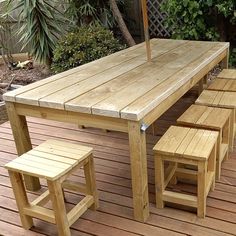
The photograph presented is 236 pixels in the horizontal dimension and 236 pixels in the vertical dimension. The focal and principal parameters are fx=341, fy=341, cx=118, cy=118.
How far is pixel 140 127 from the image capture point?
5.92 ft

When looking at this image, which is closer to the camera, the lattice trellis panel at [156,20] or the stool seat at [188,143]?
the stool seat at [188,143]

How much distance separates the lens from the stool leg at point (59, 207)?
5.82ft

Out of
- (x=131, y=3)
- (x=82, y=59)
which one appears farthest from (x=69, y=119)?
(x=131, y=3)

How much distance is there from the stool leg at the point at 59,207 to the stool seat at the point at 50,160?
0.18 feet

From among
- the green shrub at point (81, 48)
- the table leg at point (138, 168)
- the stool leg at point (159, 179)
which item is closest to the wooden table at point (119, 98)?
the table leg at point (138, 168)

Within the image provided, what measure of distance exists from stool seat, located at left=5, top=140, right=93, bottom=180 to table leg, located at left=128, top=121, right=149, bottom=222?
294 mm

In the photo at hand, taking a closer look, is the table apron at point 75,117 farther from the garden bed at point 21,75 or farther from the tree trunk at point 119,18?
the tree trunk at point 119,18

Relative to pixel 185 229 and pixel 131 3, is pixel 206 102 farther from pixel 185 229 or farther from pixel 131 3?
pixel 131 3

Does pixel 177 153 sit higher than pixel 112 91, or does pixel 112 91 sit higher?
pixel 112 91

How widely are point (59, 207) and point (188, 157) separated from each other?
76 centimetres

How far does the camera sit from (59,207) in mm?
1819

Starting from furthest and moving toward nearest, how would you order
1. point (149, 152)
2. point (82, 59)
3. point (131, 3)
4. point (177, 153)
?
point (131, 3)
point (82, 59)
point (149, 152)
point (177, 153)

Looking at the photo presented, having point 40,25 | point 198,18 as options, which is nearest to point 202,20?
point 198,18

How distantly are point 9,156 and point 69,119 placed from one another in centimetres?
119
